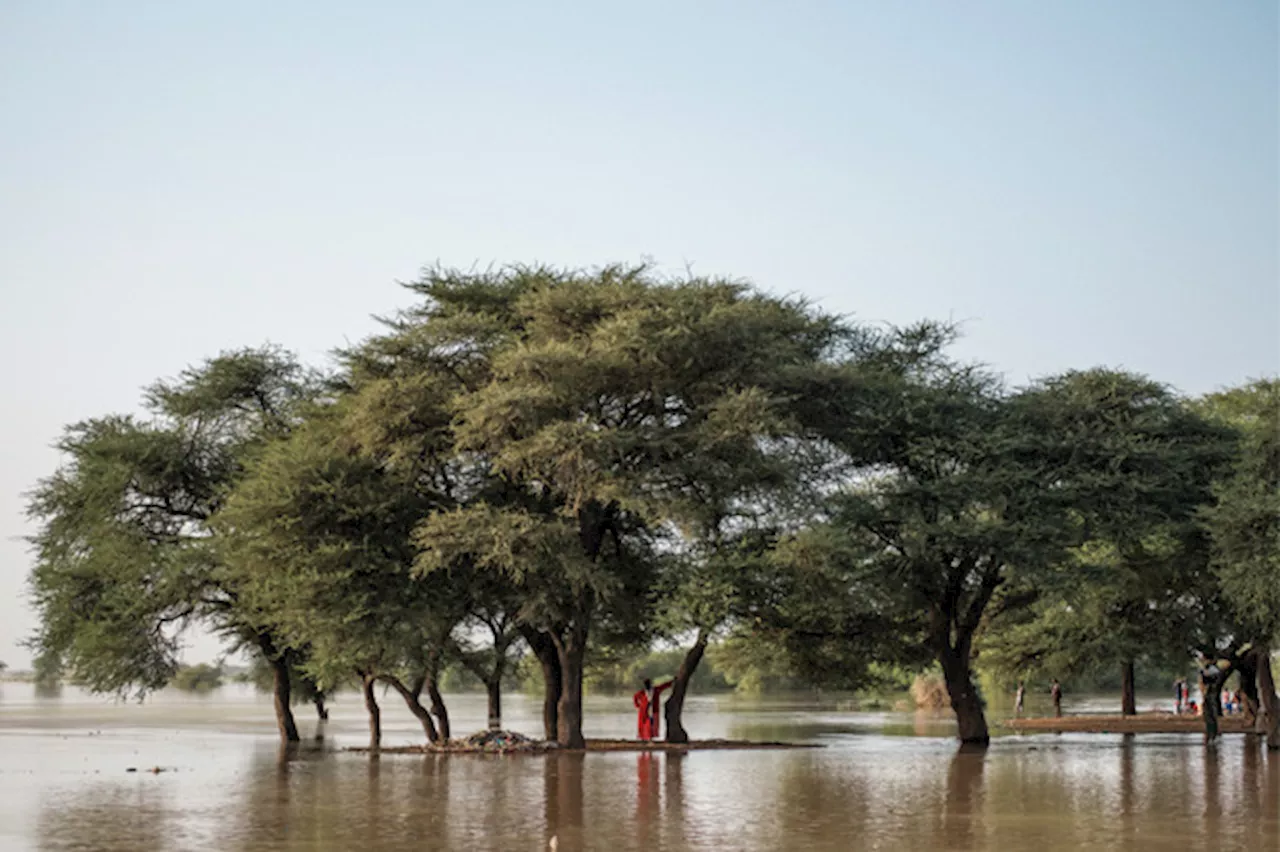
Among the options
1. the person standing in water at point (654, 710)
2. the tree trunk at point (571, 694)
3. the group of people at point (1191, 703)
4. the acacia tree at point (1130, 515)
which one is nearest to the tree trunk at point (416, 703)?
the tree trunk at point (571, 694)

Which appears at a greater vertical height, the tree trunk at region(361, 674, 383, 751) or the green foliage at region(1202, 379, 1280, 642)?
the green foliage at region(1202, 379, 1280, 642)

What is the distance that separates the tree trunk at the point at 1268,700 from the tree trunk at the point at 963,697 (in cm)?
722

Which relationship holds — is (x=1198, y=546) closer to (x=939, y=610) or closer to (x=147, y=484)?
(x=939, y=610)

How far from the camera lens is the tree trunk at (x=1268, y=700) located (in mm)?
35694

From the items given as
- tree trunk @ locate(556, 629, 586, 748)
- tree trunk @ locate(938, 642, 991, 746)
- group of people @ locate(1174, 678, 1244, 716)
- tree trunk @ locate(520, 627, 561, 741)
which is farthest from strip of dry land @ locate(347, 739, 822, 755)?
group of people @ locate(1174, 678, 1244, 716)

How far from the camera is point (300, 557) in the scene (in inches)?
1430

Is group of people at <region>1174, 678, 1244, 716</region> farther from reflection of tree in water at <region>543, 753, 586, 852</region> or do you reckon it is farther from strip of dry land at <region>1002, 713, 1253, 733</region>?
reflection of tree in water at <region>543, 753, 586, 852</region>

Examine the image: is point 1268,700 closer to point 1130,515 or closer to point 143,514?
point 1130,515

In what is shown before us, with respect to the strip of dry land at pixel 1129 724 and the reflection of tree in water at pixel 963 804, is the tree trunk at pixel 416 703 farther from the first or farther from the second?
the strip of dry land at pixel 1129 724

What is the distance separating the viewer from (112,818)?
20578mm

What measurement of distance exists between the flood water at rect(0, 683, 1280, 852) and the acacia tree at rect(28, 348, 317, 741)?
4.32 m

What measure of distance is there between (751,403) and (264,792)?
15.1m

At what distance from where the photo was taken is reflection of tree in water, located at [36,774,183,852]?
17.7 meters

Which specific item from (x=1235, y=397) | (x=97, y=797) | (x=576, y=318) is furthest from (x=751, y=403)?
(x=1235, y=397)
